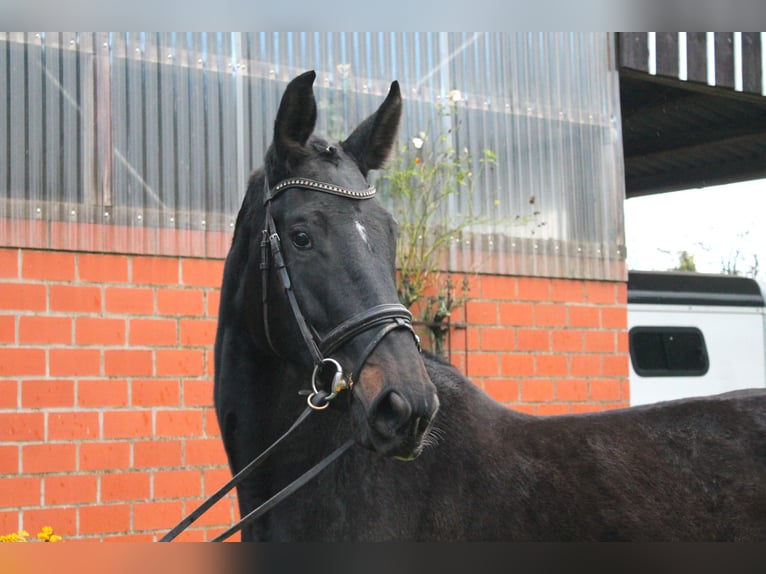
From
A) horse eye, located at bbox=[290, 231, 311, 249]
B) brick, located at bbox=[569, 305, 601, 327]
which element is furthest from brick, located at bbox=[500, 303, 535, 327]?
horse eye, located at bbox=[290, 231, 311, 249]

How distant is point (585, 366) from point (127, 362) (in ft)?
11.7

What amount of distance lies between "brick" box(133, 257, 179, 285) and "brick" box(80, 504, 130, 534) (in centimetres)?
128

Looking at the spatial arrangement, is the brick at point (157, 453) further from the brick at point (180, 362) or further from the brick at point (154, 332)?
the brick at point (154, 332)

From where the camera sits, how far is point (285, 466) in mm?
3041

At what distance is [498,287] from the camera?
685cm

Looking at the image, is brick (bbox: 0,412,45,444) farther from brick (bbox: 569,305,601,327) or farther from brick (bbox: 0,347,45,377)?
brick (bbox: 569,305,601,327)

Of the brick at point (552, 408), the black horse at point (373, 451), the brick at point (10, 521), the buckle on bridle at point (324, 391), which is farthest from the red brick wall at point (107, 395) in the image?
the buckle on bridle at point (324, 391)

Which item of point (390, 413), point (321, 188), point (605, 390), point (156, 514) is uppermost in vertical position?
point (321, 188)

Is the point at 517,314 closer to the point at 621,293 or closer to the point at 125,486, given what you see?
the point at 621,293

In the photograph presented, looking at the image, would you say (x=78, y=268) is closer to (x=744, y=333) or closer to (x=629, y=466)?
(x=629, y=466)

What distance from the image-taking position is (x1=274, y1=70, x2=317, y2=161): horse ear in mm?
2939

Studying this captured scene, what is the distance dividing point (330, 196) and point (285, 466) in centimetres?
89

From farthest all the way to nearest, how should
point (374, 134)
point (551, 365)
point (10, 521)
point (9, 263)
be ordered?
point (551, 365) < point (9, 263) < point (10, 521) < point (374, 134)

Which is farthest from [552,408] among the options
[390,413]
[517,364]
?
[390,413]
